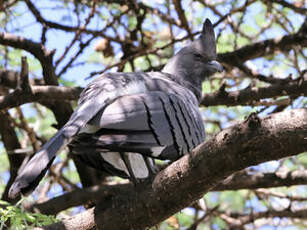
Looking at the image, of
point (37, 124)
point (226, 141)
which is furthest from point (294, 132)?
point (37, 124)

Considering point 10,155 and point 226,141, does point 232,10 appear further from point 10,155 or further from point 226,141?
point 226,141

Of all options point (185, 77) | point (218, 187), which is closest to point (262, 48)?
point (185, 77)

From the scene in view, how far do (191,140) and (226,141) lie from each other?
1323 mm

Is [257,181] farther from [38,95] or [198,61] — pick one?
[38,95]

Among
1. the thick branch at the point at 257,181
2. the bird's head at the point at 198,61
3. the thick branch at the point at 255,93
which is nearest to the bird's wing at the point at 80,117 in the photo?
the bird's head at the point at 198,61

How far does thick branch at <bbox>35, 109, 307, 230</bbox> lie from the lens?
2.70 metres

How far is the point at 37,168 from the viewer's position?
319 cm

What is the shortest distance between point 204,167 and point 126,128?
83 centimetres

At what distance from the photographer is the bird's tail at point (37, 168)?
3051 mm

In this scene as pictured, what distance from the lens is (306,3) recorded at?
23.2 feet

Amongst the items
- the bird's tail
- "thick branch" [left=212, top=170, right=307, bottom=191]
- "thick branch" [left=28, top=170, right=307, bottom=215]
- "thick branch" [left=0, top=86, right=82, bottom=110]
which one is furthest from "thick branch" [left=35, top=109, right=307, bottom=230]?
"thick branch" [left=212, top=170, right=307, bottom=191]

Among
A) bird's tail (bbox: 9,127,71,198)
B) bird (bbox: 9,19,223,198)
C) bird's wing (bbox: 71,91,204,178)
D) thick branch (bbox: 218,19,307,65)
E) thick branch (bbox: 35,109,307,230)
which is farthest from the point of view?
thick branch (bbox: 218,19,307,65)

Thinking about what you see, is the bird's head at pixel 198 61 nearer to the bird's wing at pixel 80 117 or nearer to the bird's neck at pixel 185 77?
the bird's neck at pixel 185 77

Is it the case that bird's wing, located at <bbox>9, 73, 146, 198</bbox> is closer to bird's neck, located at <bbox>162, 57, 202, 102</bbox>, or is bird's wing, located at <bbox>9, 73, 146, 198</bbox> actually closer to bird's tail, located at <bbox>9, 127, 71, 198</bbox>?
bird's tail, located at <bbox>9, 127, 71, 198</bbox>
